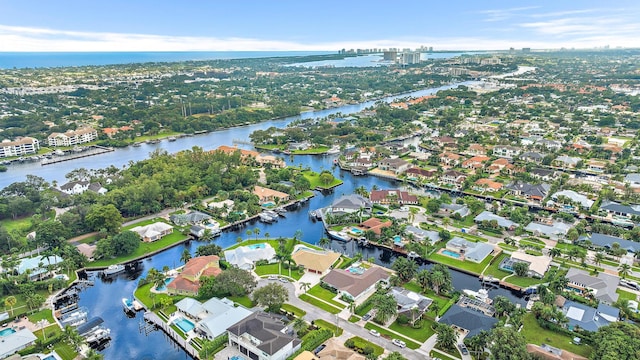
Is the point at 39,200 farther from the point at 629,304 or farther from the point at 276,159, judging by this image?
the point at 629,304

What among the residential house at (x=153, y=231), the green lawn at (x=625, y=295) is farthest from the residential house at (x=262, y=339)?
the green lawn at (x=625, y=295)

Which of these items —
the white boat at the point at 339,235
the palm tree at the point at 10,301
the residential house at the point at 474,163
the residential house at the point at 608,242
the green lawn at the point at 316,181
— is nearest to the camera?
the palm tree at the point at 10,301

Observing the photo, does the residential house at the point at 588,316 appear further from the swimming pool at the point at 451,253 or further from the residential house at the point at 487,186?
the residential house at the point at 487,186

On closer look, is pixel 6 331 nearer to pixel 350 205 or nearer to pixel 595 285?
pixel 350 205

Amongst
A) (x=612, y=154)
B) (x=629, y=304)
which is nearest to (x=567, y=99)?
(x=612, y=154)

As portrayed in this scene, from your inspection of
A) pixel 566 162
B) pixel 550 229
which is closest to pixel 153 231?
pixel 550 229

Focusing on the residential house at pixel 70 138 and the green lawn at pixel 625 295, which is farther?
the residential house at pixel 70 138
